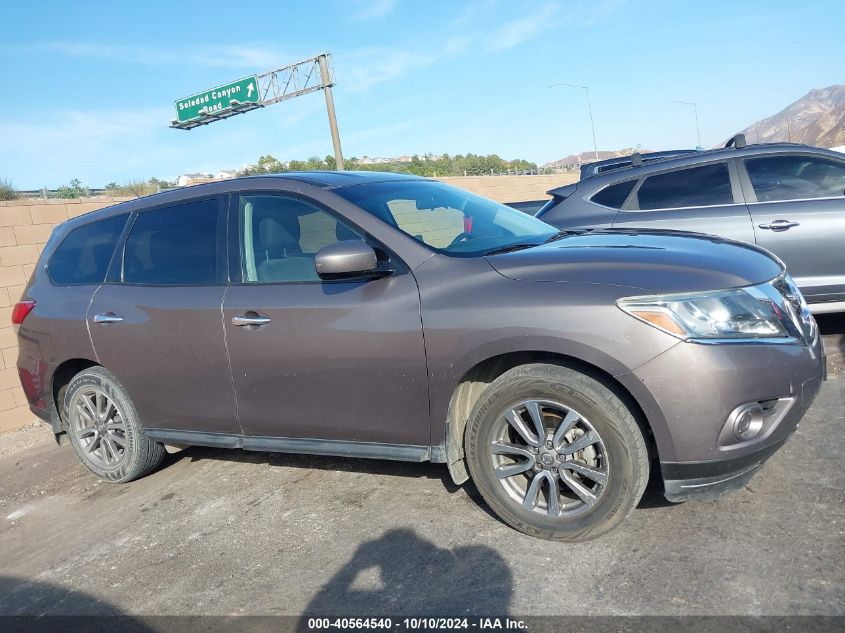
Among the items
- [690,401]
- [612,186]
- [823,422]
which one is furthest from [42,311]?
[823,422]

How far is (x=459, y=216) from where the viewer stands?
4004mm

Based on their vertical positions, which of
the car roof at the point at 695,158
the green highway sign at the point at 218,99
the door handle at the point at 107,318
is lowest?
the door handle at the point at 107,318

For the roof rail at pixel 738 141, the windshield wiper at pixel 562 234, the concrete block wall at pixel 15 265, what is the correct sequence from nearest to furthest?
the windshield wiper at pixel 562 234 < the roof rail at pixel 738 141 < the concrete block wall at pixel 15 265

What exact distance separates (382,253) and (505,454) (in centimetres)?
117

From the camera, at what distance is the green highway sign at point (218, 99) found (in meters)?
24.6

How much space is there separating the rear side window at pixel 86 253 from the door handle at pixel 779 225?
4899 mm

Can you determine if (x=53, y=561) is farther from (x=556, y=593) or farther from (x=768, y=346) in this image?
(x=768, y=346)

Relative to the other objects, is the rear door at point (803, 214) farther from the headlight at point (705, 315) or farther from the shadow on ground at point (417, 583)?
the shadow on ground at point (417, 583)

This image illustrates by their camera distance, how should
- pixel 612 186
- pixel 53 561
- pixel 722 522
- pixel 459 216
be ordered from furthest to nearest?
1. pixel 612 186
2. pixel 459 216
3. pixel 53 561
4. pixel 722 522

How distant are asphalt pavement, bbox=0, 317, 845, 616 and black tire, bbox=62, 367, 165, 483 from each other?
0.17m

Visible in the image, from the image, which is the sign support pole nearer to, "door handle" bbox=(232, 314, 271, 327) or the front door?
the front door

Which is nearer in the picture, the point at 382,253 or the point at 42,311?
the point at 382,253

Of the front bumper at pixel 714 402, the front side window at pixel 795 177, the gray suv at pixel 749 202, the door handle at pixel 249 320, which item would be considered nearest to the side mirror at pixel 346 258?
the door handle at pixel 249 320

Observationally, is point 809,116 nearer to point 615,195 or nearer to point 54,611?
point 615,195
